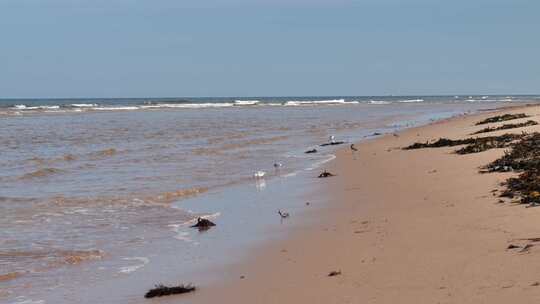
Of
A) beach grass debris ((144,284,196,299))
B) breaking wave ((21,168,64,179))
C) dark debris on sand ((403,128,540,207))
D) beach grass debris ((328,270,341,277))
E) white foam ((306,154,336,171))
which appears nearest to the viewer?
beach grass debris ((144,284,196,299))

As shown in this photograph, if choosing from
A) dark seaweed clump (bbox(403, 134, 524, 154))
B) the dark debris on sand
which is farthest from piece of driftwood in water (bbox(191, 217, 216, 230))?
dark seaweed clump (bbox(403, 134, 524, 154))

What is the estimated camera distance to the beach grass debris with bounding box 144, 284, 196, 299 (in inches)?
253

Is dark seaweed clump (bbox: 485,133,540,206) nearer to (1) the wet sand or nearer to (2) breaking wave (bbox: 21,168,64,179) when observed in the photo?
(1) the wet sand

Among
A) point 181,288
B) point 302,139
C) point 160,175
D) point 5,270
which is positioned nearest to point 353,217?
point 181,288

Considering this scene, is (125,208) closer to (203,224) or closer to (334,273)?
(203,224)

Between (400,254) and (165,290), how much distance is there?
7.69 feet

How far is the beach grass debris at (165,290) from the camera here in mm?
6426

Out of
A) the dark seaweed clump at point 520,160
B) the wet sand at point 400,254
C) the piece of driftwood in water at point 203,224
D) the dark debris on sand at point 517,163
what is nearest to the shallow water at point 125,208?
A: the piece of driftwood in water at point 203,224

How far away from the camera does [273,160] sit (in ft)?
66.8

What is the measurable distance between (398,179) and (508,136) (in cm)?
631

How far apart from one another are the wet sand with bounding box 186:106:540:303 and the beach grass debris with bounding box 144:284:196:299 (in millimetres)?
96

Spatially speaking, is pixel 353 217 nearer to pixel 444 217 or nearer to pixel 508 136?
pixel 444 217

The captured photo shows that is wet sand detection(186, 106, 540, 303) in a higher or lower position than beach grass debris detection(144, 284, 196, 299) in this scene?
higher

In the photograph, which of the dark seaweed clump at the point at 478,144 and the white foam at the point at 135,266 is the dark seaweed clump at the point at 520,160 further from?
the white foam at the point at 135,266
